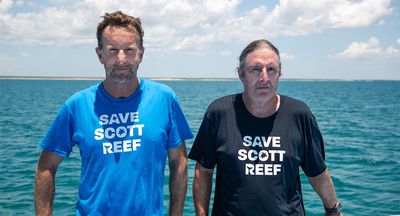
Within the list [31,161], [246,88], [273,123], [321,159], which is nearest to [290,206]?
[321,159]

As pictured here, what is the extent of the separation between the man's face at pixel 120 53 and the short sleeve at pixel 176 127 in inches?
19.5

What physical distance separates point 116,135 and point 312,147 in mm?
1800

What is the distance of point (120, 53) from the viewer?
3150 millimetres

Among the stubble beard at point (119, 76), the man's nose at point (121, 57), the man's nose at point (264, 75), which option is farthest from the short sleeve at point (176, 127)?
the man's nose at point (264, 75)

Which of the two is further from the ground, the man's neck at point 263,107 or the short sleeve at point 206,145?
the man's neck at point 263,107

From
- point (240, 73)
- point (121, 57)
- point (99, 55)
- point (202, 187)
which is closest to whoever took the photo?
point (121, 57)

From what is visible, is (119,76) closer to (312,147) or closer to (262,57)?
(262,57)

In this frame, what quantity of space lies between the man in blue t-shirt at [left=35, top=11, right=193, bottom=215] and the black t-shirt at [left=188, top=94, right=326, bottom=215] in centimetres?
46

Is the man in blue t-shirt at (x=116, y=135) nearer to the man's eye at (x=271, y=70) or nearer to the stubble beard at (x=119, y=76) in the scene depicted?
the stubble beard at (x=119, y=76)

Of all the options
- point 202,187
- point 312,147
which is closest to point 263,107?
point 312,147

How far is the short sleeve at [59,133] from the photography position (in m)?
3.22

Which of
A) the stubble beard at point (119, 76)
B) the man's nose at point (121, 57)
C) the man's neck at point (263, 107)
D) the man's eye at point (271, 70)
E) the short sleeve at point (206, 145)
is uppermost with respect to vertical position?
the man's nose at point (121, 57)

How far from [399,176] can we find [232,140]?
13287mm

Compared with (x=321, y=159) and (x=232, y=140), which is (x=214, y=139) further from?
(x=321, y=159)
